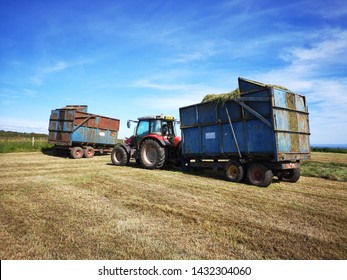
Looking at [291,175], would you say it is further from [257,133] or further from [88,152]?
[88,152]

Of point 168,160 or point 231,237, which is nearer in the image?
point 231,237

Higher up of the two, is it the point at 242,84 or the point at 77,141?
the point at 242,84

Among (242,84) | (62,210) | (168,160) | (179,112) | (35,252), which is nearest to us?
(35,252)

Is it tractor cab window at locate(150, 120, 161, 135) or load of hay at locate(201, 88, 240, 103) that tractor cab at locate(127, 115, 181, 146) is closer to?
tractor cab window at locate(150, 120, 161, 135)

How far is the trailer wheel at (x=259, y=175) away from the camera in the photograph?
21.6 ft

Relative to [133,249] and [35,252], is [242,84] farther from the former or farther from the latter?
[35,252]

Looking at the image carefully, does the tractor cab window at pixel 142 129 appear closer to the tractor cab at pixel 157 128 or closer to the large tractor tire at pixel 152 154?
the tractor cab at pixel 157 128

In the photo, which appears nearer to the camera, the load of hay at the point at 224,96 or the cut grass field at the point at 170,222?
the cut grass field at the point at 170,222

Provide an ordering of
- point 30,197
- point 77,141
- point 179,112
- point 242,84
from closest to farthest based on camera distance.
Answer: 1. point 30,197
2. point 242,84
3. point 179,112
4. point 77,141

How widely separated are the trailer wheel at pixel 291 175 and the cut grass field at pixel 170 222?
0.92 metres

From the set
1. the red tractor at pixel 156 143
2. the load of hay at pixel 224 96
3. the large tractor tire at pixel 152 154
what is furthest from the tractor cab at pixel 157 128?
the load of hay at pixel 224 96

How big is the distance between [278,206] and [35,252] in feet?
14.1

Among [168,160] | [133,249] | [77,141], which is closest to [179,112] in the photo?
[168,160]

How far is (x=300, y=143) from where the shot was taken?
739 centimetres
